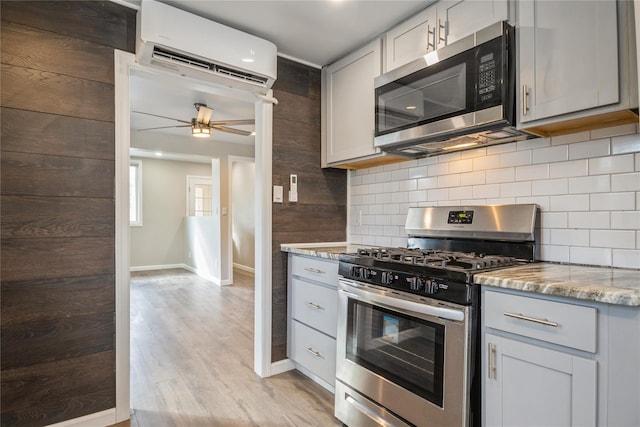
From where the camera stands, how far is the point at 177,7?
2.00 metres

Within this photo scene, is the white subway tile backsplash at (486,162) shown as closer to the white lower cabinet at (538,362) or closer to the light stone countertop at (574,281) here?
the light stone countertop at (574,281)

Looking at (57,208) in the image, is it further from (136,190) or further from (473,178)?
(136,190)

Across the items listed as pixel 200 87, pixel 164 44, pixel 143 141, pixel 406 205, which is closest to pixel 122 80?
pixel 164 44

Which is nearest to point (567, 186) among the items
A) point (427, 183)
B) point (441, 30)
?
point (427, 183)

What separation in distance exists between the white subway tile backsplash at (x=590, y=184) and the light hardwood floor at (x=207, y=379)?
171 cm

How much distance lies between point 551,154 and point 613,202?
1.13 ft

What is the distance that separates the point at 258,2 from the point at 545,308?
2038mm

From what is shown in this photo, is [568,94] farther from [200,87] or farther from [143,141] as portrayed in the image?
[143,141]

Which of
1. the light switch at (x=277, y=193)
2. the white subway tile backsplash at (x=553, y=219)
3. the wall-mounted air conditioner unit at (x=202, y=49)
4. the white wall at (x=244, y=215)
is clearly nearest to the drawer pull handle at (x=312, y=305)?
the light switch at (x=277, y=193)

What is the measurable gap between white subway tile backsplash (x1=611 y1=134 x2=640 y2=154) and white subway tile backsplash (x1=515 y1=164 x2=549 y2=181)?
272 millimetres

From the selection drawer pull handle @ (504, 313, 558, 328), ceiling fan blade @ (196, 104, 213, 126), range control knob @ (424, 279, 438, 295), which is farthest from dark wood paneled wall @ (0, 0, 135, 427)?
drawer pull handle @ (504, 313, 558, 328)

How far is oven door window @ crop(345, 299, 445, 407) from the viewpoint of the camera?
1430mm

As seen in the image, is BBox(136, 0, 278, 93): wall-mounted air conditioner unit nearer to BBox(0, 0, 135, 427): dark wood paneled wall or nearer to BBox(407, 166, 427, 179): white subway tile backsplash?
BBox(0, 0, 135, 427): dark wood paneled wall

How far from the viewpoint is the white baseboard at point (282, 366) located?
2.48 m
